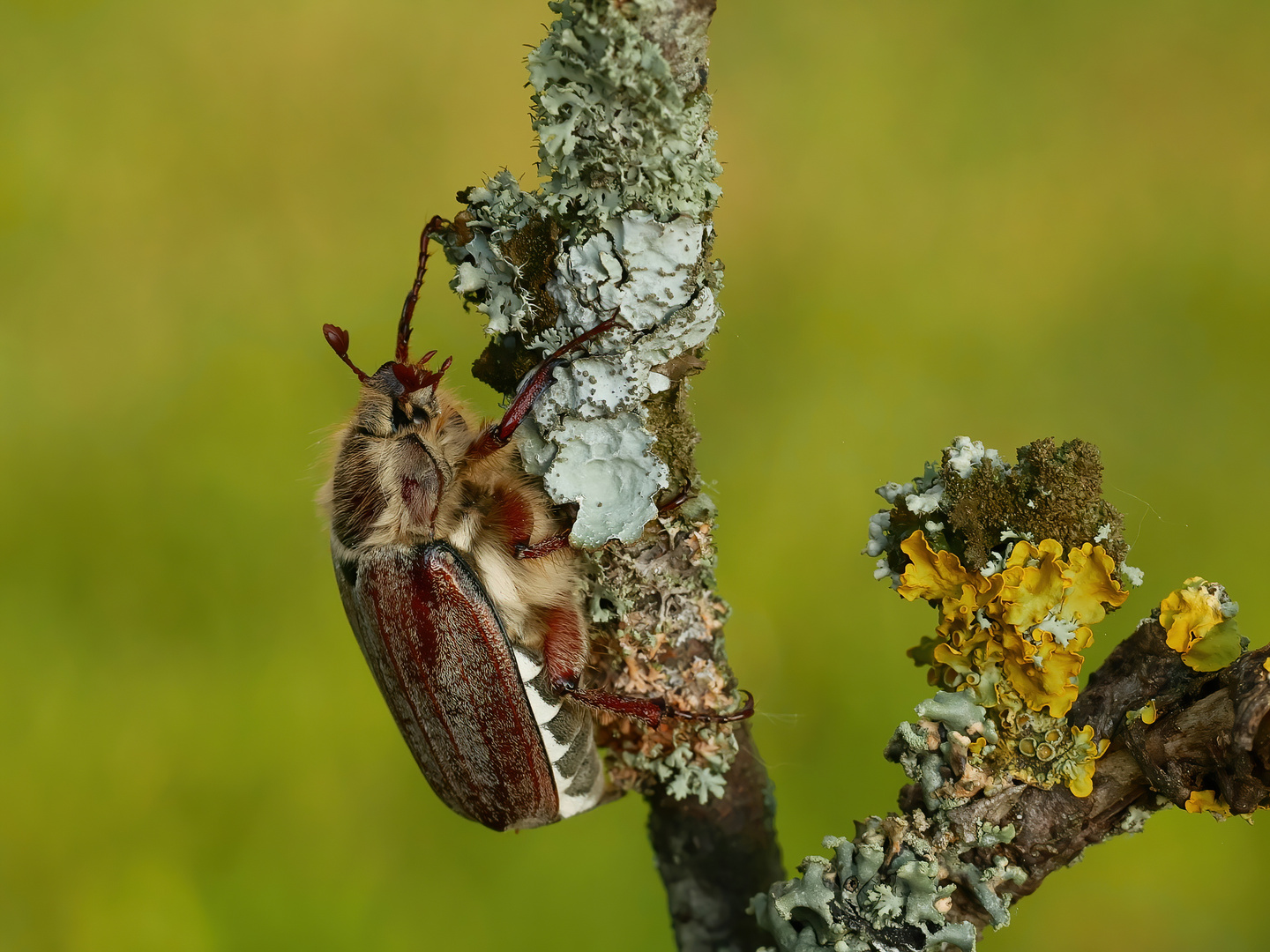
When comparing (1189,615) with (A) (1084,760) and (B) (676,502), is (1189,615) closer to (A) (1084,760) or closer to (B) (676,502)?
(A) (1084,760)

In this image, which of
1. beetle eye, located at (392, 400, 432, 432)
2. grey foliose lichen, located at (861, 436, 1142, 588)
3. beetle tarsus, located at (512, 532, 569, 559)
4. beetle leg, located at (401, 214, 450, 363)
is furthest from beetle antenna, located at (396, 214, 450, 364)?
grey foliose lichen, located at (861, 436, 1142, 588)

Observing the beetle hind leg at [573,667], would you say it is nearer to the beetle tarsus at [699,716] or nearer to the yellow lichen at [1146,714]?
the beetle tarsus at [699,716]

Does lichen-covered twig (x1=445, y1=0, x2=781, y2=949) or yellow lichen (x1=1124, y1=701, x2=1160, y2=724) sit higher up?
lichen-covered twig (x1=445, y1=0, x2=781, y2=949)

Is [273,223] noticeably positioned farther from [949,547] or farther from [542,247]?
[949,547]

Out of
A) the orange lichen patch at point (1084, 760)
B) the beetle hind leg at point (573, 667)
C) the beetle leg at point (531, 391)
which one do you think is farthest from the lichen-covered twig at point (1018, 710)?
the beetle leg at point (531, 391)

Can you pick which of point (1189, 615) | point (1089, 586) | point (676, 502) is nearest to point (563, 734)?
point (676, 502)

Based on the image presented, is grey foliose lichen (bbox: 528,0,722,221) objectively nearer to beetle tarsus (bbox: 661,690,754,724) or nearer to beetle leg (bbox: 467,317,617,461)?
beetle leg (bbox: 467,317,617,461)

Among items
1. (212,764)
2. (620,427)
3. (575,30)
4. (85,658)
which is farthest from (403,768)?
(575,30)
